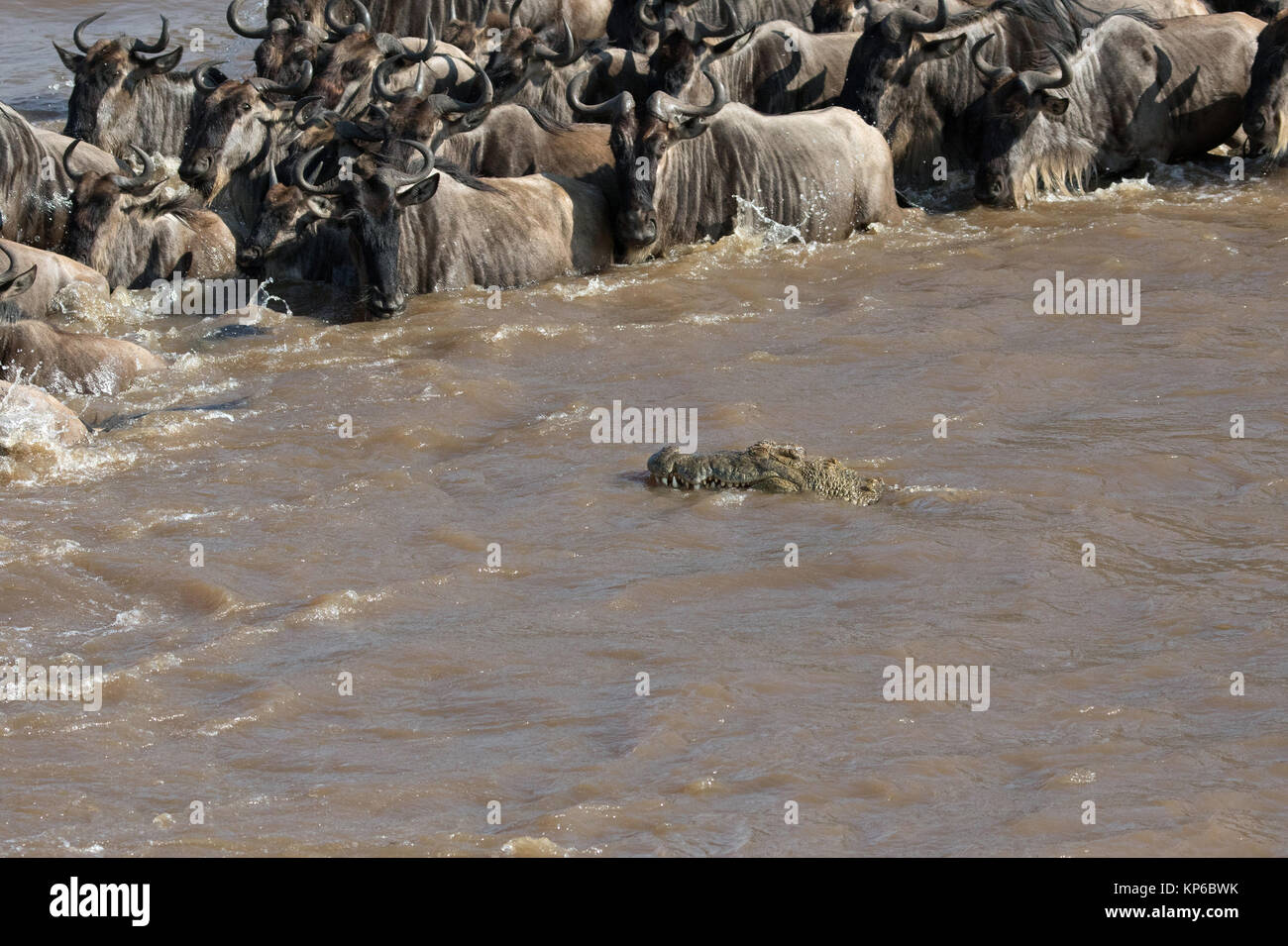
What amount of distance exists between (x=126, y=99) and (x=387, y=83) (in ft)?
6.87

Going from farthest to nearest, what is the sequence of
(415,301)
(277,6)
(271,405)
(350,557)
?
1. (277,6)
2. (415,301)
3. (271,405)
4. (350,557)

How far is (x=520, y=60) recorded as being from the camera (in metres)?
13.1

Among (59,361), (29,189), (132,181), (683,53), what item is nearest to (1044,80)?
(683,53)

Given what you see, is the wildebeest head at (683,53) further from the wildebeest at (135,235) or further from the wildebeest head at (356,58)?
the wildebeest at (135,235)

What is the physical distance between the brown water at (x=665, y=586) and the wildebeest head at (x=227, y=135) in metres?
1.93

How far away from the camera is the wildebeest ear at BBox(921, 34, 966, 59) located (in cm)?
1306

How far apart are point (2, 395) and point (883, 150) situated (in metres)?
6.73

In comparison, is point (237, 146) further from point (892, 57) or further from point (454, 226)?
point (892, 57)

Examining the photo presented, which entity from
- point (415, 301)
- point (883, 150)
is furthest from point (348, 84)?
point (883, 150)

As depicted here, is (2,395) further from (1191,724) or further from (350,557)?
(1191,724)

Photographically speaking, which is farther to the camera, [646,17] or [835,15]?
[835,15]

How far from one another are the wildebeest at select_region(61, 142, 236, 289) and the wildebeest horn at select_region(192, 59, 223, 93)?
1748 mm

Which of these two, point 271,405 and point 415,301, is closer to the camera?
point 271,405

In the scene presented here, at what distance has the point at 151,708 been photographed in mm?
5730
